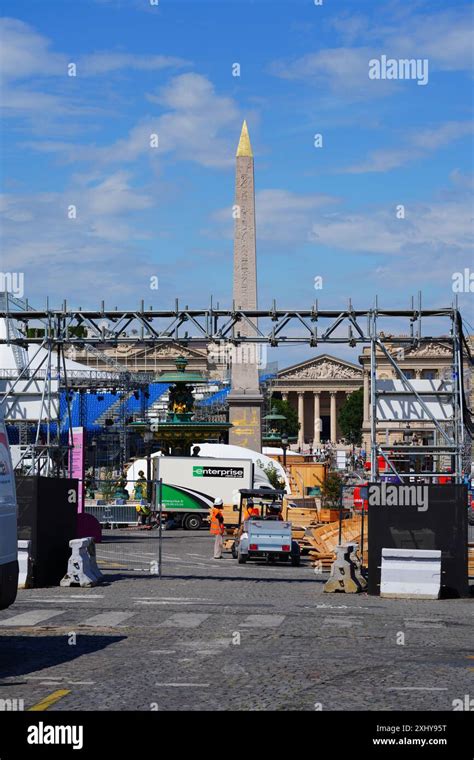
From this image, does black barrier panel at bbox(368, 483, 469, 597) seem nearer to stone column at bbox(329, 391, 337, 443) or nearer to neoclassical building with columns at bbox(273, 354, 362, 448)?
stone column at bbox(329, 391, 337, 443)

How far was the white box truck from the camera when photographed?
53.0 m

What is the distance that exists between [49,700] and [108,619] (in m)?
7.21

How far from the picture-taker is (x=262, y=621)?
18.6 metres

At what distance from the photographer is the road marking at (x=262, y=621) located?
59.3ft

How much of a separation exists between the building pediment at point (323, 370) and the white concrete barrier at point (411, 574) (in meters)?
166

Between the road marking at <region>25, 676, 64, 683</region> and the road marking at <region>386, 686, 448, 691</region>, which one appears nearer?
the road marking at <region>386, 686, 448, 691</region>

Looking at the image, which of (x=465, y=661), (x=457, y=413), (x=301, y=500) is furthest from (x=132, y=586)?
(x=301, y=500)

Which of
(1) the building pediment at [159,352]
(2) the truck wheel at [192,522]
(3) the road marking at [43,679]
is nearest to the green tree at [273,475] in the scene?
(2) the truck wheel at [192,522]

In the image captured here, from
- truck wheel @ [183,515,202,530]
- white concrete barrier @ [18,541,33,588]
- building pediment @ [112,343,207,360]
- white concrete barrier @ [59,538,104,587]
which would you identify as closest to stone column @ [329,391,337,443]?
building pediment @ [112,343,207,360]

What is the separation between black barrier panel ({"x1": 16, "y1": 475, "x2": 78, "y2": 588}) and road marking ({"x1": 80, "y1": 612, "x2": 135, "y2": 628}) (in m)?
4.53

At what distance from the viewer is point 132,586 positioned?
24422 millimetres
